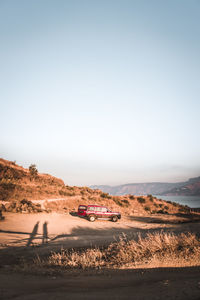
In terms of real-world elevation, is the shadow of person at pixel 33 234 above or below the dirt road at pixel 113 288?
below

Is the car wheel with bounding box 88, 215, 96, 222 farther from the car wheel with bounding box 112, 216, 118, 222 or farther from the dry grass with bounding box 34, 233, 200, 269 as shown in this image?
the dry grass with bounding box 34, 233, 200, 269

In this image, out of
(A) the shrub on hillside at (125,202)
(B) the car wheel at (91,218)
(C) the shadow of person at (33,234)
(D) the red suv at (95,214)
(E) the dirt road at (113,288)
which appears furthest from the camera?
(A) the shrub on hillside at (125,202)

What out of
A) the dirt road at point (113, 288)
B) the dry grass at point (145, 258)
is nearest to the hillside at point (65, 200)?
the dry grass at point (145, 258)


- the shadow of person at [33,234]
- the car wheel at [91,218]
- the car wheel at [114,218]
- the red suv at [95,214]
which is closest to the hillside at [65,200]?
the shadow of person at [33,234]

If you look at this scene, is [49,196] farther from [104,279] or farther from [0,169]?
[104,279]

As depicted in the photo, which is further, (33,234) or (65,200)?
(65,200)

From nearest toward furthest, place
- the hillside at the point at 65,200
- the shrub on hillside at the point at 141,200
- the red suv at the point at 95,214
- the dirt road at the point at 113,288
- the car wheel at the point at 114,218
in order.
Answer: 1. the dirt road at the point at 113,288
2. the red suv at the point at 95,214
3. the car wheel at the point at 114,218
4. the hillside at the point at 65,200
5. the shrub on hillside at the point at 141,200

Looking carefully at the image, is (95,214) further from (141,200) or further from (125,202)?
(141,200)

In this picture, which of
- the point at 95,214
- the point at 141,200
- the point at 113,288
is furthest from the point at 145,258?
the point at 141,200

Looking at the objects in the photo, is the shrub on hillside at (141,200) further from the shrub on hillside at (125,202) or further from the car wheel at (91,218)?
the car wheel at (91,218)

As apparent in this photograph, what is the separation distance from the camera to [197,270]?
15.6ft

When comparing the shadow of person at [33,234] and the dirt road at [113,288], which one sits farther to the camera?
the shadow of person at [33,234]

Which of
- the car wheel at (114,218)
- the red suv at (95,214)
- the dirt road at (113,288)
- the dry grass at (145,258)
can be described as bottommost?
the car wheel at (114,218)

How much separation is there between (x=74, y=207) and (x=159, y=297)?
33.4 m
